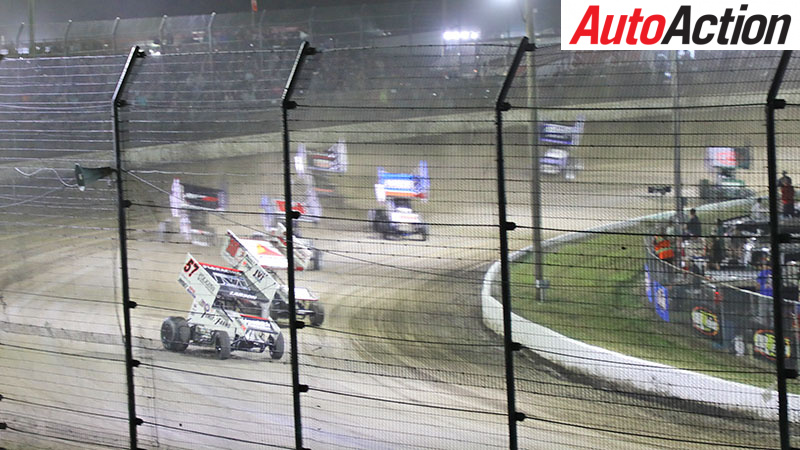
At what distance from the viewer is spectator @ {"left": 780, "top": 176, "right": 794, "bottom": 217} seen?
444 centimetres

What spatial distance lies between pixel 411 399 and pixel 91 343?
395 centimetres

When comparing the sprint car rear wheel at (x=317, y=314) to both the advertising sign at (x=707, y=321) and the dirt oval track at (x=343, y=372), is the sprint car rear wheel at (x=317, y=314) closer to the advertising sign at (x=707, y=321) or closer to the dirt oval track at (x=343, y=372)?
the dirt oval track at (x=343, y=372)

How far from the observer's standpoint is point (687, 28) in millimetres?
3572

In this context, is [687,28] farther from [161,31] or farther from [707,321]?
[161,31]

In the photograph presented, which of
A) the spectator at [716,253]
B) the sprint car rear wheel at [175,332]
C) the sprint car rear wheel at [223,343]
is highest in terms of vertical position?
the spectator at [716,253]

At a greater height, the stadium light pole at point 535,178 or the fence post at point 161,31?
the fence post at point 161,31

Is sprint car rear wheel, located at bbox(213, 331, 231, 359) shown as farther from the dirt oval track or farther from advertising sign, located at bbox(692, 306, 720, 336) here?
advertising sign, located at bbox(692, 306, 720, 336)

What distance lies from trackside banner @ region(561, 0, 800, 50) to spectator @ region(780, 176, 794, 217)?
1.09 metres

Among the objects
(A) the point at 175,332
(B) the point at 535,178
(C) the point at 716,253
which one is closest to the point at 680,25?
(B) the point at 535,178

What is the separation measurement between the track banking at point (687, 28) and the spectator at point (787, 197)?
43.2 inches

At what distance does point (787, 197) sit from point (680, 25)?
159 centimetres

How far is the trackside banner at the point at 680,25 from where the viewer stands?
3504 millimetres

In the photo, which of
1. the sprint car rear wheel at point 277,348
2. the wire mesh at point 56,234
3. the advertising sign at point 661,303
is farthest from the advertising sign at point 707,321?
the wire mesh at point 56,234

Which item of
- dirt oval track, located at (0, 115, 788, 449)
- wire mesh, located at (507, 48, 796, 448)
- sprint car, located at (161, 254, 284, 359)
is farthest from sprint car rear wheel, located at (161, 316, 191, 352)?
wire mesh, located at (507, 48, 796, 448)
